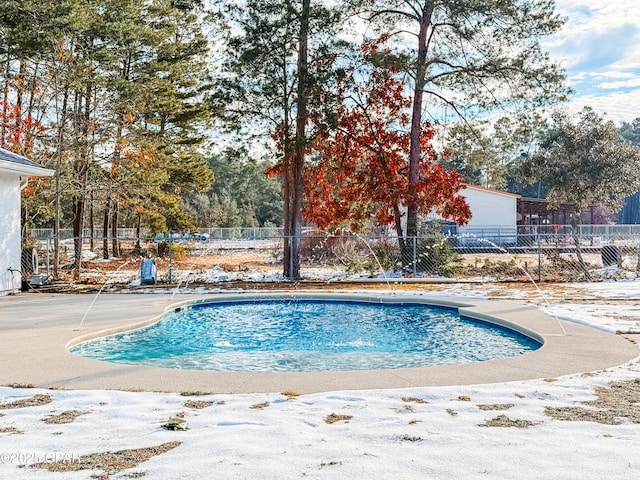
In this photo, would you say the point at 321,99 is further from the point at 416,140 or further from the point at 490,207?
the point at 490,207

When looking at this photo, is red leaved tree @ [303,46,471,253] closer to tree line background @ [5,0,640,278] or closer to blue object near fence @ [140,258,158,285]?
tree line background @ [5,0,640,278]

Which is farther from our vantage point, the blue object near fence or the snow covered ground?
the blue object near fence

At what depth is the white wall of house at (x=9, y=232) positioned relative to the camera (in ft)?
39.5

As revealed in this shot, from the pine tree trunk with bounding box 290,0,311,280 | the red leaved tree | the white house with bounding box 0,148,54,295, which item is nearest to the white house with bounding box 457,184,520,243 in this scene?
the red leaved tree

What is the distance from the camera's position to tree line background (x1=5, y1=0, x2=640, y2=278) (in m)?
14.6

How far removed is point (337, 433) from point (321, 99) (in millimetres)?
12485

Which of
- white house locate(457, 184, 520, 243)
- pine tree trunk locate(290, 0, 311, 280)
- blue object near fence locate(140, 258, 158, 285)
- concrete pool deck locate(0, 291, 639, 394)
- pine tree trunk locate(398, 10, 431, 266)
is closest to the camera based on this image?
concrete pool deck locate(0, 291, 639, 394)

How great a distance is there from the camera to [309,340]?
818 cm

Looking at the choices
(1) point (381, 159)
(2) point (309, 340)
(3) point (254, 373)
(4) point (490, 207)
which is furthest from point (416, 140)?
(4) point (490, 207)

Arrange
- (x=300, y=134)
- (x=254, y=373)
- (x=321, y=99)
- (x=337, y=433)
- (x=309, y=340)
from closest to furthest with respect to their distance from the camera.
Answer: (x=337, y=433), (x=254, y=373), (x=309, y=340), (x=300, y=134), (x=321, y=99)

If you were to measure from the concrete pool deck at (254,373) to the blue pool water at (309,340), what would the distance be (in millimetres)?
459

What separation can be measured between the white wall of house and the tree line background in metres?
1.79

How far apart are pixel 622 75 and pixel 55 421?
34291 mm

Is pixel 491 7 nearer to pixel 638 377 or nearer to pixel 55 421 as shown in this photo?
pixel 638 377
